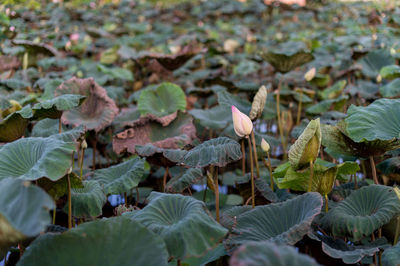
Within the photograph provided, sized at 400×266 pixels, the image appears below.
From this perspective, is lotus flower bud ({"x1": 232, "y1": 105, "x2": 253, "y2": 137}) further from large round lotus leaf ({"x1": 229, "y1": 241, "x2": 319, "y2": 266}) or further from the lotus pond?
large round lotus leaf ({"x1": 229, "y1": 241, "x2": 319, "y2": 266})

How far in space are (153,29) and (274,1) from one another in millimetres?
1908

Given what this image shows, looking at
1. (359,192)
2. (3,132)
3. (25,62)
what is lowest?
(359,192)

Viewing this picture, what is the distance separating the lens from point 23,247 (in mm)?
1141

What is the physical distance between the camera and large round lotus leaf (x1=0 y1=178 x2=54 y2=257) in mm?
719

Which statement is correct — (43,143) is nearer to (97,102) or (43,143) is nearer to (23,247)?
(23,247)

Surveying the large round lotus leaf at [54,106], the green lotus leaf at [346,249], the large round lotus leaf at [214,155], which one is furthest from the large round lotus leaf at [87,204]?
the green lotus leaf at [346,249]

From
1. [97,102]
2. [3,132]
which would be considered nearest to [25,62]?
[97,102]

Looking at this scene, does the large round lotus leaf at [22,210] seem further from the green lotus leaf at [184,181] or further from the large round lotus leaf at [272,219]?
the green lotus leaf at [184,181]

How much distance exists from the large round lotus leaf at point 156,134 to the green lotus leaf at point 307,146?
0.65m

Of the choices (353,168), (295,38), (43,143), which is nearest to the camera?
(43,143)

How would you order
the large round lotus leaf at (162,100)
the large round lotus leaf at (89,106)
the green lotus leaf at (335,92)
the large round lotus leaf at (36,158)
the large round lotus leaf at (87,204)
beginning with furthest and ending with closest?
the green lotus leaf at (335,92), the large round lotus leaf at (162,100), the large round lotus leaf at (89,106), the large round lotus leaf at (87,204), the large round lotus leaf at (36,158)

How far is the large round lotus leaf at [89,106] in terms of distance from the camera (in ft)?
6.11

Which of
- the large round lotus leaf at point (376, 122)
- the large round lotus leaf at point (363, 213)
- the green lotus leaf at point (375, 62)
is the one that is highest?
the green lotus leaf at point (375, 62)

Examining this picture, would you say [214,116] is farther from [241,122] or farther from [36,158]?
[36,158]
